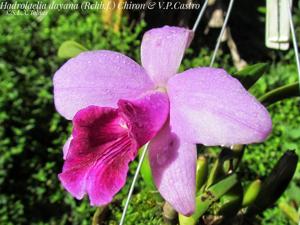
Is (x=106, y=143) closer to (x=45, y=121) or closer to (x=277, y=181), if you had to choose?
(x=277, y=181)

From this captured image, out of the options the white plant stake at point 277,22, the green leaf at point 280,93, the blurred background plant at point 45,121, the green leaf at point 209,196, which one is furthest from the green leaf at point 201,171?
the blurred background plant at point 45,121

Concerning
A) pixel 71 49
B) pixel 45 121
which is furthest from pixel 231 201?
pixel 45 121

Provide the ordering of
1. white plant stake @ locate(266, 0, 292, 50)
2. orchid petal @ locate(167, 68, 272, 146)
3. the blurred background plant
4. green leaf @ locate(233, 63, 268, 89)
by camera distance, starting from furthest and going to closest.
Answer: the blurred background plant → white plant stake @ locate(266, 0, 292, 50) → green leaf @ locate(233, 63, 268, 89) → orchid petal @ locate(167, 68, 272, 146)

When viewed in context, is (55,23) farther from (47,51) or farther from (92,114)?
(92,114)

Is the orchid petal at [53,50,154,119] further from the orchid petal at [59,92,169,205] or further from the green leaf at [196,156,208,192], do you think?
the green leaf at [196,156,208,192]

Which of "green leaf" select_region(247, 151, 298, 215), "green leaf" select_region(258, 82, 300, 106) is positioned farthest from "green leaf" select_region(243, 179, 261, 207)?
"green leaf" select_region(258, 82, 300, 106)

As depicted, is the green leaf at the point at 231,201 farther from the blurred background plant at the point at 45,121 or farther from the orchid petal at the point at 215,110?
the blurred background plant at the point at 45,121

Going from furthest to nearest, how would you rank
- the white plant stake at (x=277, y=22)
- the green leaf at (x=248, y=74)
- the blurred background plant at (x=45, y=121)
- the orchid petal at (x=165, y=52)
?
the blurred background plant at (x=45, y=121) → the white plant stake at (x=277, y=22) → the green leaf at (x=248, y=74) → the orchid petal at (x=165, y=52)

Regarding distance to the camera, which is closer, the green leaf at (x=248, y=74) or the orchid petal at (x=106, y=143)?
the orchid petal at (x=106, y=143)
